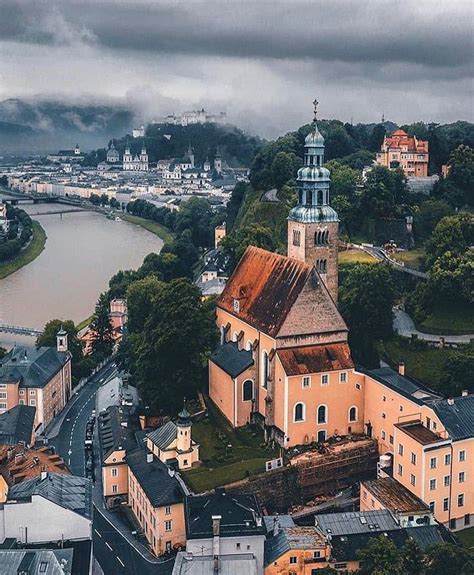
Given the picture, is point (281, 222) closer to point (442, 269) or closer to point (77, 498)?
point (442, 269)

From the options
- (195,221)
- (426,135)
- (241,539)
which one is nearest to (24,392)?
(241,539)

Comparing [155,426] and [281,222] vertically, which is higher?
[281,222]

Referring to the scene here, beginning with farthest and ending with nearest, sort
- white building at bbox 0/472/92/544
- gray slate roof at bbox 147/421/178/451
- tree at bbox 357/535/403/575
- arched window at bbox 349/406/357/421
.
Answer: arched window at bbox 349/406/357/421 → gray slate roof at bbox 147/421/178/451 → white building at bbox 0/472/92/544 → tree at bbox 357/535/403/575

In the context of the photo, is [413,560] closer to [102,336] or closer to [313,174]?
[313,174]

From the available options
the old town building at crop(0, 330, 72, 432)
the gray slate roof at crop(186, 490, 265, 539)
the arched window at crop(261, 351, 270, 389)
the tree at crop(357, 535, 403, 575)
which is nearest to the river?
the old town building at crop(0, 330, 72, 432)

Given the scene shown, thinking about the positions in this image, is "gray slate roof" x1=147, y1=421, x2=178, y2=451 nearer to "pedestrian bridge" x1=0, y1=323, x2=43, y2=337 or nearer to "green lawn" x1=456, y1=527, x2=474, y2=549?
"green lawn" x1=456, y1=527, x2=474, y2=549

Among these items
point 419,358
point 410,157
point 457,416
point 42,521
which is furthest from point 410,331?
point 410,157
